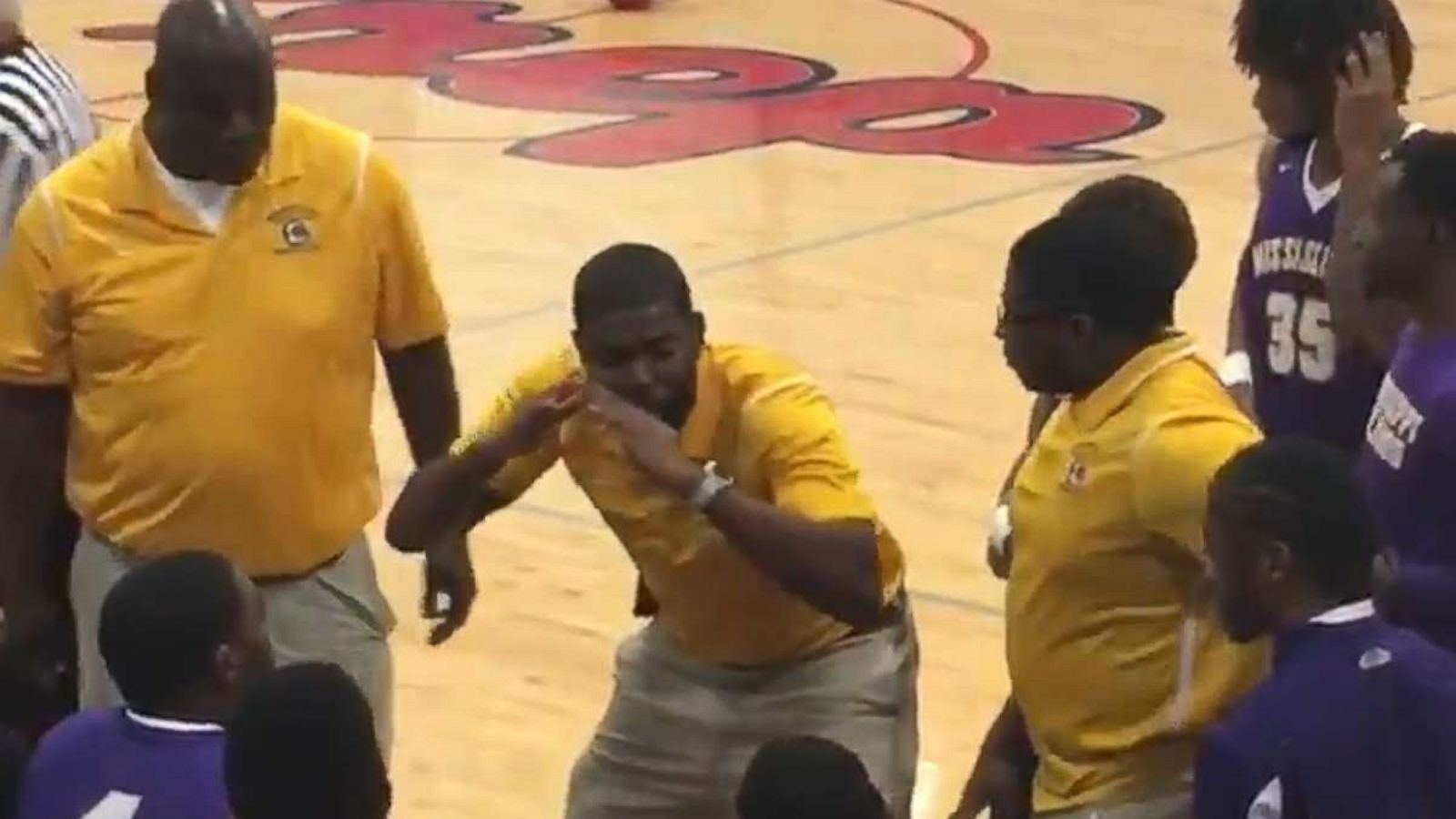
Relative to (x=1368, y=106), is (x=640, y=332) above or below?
below

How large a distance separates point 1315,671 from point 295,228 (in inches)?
79.6

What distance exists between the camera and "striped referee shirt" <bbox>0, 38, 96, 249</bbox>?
5.08m

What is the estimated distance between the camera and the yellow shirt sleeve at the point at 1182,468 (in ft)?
12.7

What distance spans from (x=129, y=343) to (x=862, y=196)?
25.5 feet

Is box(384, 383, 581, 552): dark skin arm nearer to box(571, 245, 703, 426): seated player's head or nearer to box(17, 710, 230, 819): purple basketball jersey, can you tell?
box(571, 245, 703, 426): seated player's head

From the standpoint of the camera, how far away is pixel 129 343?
15.4 feet

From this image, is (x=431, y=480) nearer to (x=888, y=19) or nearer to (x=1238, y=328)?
(x=1238, y=328)

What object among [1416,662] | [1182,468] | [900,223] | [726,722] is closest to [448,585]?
[726,722]

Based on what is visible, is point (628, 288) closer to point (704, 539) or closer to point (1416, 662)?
point (704, 539)

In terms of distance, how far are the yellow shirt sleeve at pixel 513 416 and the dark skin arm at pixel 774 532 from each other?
0.26 m

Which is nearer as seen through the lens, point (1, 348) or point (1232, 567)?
point (1232, 567)

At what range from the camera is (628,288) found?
14.2 ft

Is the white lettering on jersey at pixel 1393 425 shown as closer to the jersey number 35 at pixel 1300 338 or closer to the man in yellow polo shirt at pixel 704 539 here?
the man in yellow polo shirt at pixel 704 539

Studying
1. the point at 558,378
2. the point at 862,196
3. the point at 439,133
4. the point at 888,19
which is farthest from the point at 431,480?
the point at 888,19
